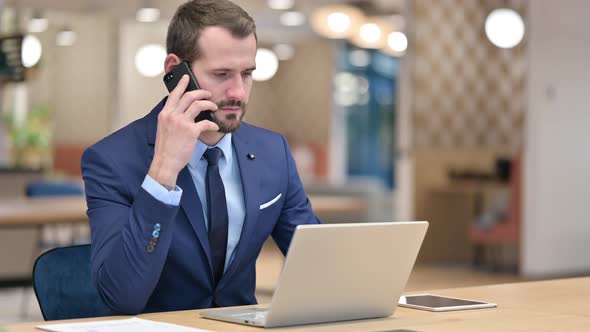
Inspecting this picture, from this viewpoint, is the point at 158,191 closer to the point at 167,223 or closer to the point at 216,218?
the point at 167,223

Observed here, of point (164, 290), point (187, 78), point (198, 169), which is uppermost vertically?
point (187, 78)

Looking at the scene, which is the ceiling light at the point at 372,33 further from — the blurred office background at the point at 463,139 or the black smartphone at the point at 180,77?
the black smartphone at the point at 180,77

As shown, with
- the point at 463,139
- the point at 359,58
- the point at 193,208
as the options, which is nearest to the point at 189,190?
the point at 193,208

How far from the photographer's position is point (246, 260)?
2348mm

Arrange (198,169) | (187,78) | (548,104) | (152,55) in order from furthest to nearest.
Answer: (152,55)
(548,104)
(198,169)
(187,78)

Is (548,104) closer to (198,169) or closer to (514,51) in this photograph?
(514,51)

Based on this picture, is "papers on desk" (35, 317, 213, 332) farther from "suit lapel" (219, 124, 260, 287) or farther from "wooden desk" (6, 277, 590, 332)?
"suit lapel" (219, 124, 260, 287)

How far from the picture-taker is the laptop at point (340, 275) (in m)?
1.78

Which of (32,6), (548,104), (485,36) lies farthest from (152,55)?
(548,104)

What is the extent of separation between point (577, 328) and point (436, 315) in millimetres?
281

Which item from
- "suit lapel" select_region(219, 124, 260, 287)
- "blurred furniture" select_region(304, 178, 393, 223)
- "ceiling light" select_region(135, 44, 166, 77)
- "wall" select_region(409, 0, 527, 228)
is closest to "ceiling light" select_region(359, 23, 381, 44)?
"wall" select_region(409, 0, 527, 228)

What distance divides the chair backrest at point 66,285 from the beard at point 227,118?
46 centimetres

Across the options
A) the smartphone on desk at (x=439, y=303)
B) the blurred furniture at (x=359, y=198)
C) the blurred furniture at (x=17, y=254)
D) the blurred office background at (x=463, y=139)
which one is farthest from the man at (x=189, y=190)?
the blurred furniture at (x=359, y=198)

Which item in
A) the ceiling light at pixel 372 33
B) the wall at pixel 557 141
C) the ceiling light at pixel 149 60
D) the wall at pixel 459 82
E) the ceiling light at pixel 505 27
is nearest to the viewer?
the wall at pixel 557 141
